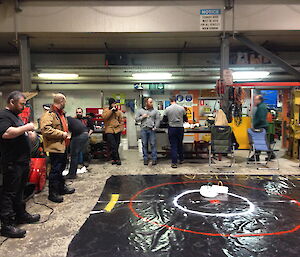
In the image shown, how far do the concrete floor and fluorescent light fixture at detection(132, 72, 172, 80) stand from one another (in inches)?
99.0

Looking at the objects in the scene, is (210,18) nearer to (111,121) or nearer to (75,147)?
(111,121)

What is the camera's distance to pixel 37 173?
151 inches

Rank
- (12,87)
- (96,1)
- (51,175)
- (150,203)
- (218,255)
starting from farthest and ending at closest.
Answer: (12,87)
(96,1)
(51,175)
(150,203)
(218,255)

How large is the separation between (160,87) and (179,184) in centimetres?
455

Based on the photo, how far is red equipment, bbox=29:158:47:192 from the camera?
3.81 meters

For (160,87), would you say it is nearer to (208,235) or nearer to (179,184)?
(179,184)

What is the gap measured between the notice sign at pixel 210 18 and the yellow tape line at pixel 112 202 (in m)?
4.44

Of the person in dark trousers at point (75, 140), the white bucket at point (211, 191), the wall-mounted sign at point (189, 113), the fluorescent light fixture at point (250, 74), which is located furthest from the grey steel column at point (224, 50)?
the person in dark trousers at point (75, 140)

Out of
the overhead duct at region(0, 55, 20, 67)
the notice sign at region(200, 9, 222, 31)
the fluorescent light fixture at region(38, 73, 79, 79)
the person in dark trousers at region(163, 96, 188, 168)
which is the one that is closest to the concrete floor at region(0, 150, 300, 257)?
the person in dark trousers at region(163, 96, 188, 168)

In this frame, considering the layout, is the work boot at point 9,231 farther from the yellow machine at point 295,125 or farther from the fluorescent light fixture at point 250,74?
the fluorescent light fixture at point 250,74

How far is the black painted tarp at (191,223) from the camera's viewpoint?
2.16m

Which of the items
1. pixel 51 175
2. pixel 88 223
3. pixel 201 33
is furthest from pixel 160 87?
pixel 88 223

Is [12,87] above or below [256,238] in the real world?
above

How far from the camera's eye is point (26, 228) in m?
2.75
